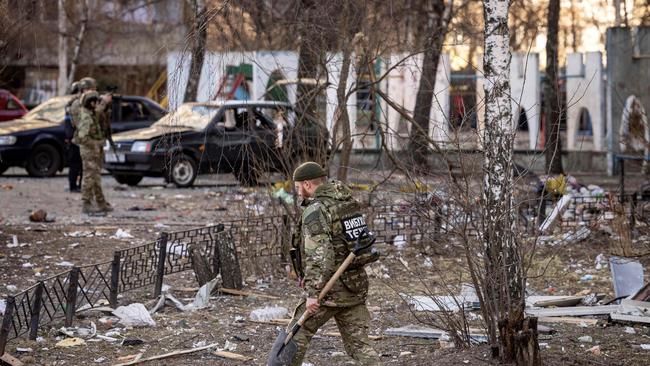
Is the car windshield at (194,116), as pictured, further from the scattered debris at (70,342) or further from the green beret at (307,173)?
the green beret at (307,173)

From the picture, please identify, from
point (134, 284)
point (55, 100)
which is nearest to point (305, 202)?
point (134, 284)

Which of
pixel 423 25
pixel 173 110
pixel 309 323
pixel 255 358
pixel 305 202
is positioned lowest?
pixel 255 358

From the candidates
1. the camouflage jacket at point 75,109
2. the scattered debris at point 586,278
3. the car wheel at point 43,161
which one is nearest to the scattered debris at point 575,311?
the scattered debris at point 586,278

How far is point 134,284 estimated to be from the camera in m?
9.02

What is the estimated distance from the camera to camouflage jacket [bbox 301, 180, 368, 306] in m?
5.95

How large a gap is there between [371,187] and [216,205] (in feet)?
17.7

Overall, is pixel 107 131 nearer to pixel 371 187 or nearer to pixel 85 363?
pixel 371 187

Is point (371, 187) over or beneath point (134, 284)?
over

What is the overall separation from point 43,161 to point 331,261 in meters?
15.4

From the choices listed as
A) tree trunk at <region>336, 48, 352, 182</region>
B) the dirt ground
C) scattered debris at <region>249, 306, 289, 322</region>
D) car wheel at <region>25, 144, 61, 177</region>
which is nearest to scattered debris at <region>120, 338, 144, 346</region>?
the dirt ground

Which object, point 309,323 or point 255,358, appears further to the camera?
point 255,358

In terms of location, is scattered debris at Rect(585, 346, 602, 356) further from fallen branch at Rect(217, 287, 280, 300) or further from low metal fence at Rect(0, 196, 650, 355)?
fallen branch at Rect(217, 287, 280, 300)

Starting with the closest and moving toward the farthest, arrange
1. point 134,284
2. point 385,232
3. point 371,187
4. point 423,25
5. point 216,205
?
point 134,284
point 371,187
point 385,232
point 216,205
point 423,25

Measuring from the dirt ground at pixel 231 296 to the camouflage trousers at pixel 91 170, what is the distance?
359 mm
